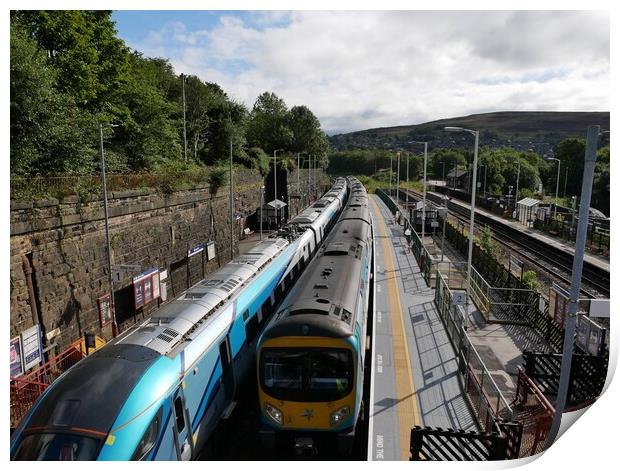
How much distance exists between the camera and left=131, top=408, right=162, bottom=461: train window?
22.1 feet

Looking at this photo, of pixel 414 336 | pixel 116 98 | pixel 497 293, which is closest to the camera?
pixel 414 336

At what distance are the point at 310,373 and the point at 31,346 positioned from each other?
26.1 ft

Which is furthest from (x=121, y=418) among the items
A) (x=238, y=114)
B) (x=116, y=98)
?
(x=238, y=114)

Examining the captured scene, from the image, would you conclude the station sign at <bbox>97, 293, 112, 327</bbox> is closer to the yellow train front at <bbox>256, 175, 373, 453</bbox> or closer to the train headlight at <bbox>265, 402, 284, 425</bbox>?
the yellow train front at <bbox>256, 175, 373, 453</bbox>

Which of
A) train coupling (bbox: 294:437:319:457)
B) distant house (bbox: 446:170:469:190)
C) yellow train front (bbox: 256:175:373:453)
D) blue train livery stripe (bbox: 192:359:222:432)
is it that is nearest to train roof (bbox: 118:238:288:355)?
blue train livery stripe (bbox: 192:359:222:432)

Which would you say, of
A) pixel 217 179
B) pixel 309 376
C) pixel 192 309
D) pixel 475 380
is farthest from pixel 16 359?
pixel 217 179

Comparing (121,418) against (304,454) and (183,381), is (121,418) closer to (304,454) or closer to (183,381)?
(183,381)

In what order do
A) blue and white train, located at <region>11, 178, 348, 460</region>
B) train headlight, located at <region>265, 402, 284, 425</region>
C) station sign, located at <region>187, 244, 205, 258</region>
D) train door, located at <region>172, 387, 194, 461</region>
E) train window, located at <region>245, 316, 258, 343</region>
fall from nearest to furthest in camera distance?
blue and white train, located at <region>11, 178, 348, 460</region> < train door, located at <region>172, 387, 194, 461</region> < train headlight, located at <region>265, 402, 284, 425</region> < train window, located at <region>245, 316, 258, 343</region> < station sign, located at <region>187, 244, 205, 258</region>

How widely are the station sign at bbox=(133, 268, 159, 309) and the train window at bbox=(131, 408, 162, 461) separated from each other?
10.3m

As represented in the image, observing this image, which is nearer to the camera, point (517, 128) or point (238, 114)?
point (238, 114)

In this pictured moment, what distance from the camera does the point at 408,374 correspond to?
1101 cm

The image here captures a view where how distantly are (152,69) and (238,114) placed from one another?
8717 mm

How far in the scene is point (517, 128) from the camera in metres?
187

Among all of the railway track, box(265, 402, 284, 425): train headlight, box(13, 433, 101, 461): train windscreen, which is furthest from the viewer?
the railway track
